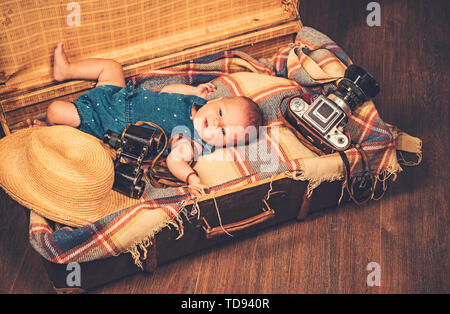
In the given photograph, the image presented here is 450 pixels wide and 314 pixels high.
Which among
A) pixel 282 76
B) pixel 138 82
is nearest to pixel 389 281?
pixel 282 76

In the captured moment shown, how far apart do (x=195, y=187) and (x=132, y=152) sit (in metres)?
0.19

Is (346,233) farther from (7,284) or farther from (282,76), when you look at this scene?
(7,284)

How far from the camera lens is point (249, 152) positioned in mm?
1334

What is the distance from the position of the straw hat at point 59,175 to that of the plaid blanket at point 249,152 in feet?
0.14

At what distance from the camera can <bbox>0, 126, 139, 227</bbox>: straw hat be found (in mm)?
1077

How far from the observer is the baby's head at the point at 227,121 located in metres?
1.31

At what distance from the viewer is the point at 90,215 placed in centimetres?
114

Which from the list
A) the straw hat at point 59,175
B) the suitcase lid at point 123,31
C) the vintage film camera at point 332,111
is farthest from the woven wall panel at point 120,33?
the vintage film camera at point 332,111

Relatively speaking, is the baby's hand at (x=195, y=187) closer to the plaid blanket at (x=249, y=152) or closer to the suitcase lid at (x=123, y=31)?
the plaid blanket at (x=249, y=152)

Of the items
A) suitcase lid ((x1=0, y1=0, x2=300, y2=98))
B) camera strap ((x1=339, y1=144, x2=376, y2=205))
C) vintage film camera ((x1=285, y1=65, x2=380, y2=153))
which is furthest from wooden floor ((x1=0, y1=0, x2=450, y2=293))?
suitcase lid ((x1=0, y1=0, x2=300, y2=98))

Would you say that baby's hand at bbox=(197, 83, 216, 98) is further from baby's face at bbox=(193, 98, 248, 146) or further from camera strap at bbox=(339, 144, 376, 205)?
camera strap at bbox=(339, 144, 376, 205)

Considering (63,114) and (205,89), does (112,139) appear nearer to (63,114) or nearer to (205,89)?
(63,114)

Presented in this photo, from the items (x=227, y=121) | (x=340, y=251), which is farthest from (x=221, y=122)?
(x=340, y=251)
